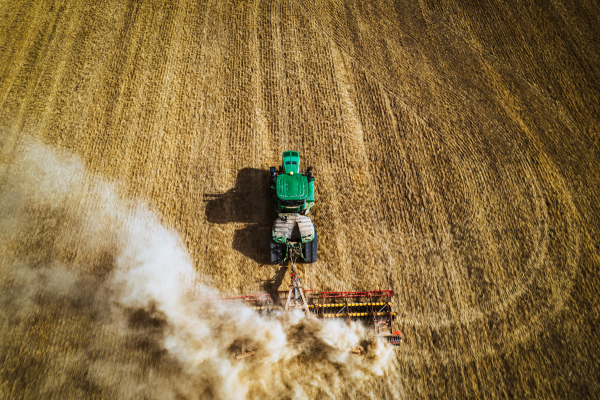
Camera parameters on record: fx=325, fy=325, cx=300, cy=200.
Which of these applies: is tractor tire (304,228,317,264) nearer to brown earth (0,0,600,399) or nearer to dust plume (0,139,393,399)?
brown earth (0,0,600,399)

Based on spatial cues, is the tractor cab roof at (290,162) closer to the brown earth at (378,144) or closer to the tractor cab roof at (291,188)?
the tractor cab roof at (291,188)

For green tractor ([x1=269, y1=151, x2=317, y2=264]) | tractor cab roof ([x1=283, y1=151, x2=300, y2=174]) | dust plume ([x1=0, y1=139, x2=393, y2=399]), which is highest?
tractor cab roof ([x1=283, y1=151, x2=300, y2=174])

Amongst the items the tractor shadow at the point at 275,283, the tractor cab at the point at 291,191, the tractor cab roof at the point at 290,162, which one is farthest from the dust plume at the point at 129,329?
the tractor cab roof at the point at 290,162

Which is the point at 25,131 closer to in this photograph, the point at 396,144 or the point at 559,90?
the point at 396,144

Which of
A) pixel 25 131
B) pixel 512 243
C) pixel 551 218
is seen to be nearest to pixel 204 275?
pixel 25 131

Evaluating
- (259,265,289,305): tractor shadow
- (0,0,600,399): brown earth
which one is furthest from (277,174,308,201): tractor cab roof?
(259,265,289,305): tractor shadow

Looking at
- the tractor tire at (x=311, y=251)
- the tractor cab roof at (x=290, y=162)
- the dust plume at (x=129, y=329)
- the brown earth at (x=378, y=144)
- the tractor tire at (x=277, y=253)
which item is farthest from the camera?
the tractor cab roof at (x=290, y=162)

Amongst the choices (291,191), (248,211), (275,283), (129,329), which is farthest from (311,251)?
(129,329)
